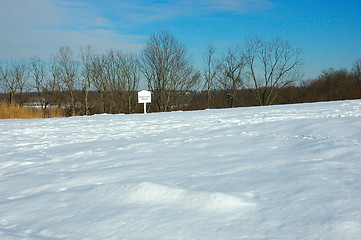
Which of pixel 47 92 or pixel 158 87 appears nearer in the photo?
pixel 158 87

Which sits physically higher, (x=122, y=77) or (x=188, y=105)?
(x=122, y=77)

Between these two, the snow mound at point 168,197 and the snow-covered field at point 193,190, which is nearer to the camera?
the snow-covered field at point 193,190

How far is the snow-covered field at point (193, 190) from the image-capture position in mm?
1621

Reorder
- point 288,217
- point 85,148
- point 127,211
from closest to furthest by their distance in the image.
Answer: point 288,217
point 127,211
point 85,148

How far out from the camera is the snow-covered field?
5.32 ft

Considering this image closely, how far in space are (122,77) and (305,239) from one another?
3125cm

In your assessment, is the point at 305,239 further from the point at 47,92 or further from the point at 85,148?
the point at 47,92

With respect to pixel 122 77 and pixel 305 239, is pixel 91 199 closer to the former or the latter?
pixel 305 239

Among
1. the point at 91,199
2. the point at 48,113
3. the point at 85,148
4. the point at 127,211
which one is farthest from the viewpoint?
the point at 48,113

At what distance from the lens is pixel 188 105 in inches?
1252

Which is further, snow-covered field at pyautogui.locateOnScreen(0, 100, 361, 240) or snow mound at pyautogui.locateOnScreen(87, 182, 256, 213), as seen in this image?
snow mound at pyautogui.locateOnScreen(87, 182, 256, 213)

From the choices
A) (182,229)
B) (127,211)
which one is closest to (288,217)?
(182,229)

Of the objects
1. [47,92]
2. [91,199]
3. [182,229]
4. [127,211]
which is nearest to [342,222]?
[182,229]

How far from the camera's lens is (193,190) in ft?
7.02
